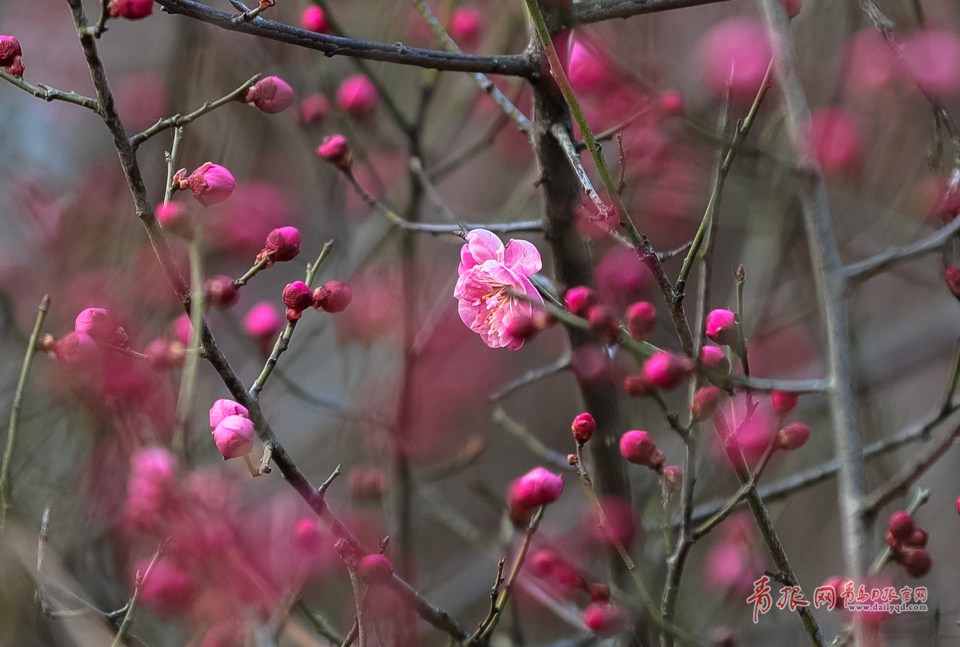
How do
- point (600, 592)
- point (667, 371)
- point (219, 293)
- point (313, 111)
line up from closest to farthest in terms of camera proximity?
1. point (667, 371)
2. point (219, 293)
3. point (600, 592)
4. point (313, 111)

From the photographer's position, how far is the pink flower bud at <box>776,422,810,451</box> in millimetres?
1023

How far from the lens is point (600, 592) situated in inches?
48.0

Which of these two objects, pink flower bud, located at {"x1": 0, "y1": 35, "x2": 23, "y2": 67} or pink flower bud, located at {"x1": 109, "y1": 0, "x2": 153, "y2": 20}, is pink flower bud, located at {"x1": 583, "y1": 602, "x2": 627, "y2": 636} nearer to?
pink flower bud, located at {"x1": 109, "y1": 0, "x2": 153, "y2": 20}

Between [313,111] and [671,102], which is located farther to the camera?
[313,111]

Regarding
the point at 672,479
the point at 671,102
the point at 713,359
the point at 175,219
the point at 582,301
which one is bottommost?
the point at 672,479

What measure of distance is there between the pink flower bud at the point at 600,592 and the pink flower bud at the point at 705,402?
408 mm

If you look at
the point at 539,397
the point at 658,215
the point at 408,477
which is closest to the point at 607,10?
the point at 408,477

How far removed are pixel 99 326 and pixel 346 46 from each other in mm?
487

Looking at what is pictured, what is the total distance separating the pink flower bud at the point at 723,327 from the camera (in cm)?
103

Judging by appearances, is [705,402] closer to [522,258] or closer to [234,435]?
[522,258]

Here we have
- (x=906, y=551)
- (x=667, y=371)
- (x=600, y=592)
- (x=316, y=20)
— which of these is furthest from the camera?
(x=316, y=20)

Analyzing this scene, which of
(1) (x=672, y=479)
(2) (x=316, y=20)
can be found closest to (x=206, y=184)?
(1) (x=672, y=479)

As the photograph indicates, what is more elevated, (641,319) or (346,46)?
(346,46)

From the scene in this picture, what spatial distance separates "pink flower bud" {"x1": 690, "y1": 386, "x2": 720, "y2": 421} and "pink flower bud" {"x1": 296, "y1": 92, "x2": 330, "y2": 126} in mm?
1518
